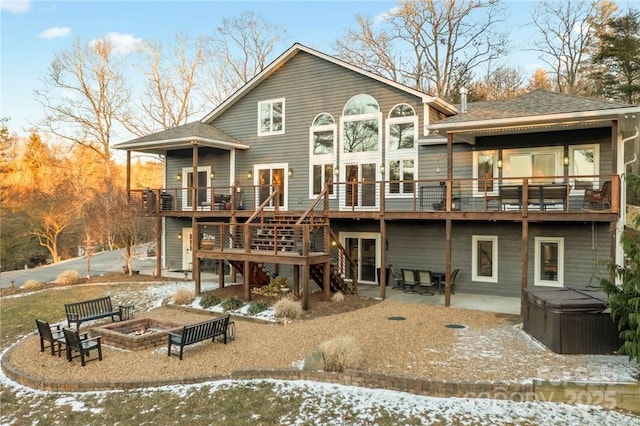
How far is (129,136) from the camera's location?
32.5 meters

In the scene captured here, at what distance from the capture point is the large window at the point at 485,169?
1437 cm

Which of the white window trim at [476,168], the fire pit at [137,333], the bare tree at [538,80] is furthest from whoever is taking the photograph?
the bare tree at [538,80]

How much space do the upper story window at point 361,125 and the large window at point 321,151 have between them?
0.57 meters

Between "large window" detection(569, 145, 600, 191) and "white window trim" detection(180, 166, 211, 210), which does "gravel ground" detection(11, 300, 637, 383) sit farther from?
"white window trim" detection(180, 166, 211, 210)

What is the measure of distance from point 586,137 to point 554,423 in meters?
10.2

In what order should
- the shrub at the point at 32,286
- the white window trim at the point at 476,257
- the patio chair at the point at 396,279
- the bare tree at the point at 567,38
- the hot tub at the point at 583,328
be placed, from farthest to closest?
the bare tree at the point at 567,38 < the shrub at the point at 32,286 < the patio chair at the point at 396,279 < the white window trim at the point at 476,257 < the hot tub at the point at 583,328

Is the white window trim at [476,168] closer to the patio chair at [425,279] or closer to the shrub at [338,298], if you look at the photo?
the patio chair at [425,279]

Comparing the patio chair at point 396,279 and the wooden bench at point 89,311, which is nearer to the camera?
the wooden bench at point 89,311

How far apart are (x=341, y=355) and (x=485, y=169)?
379 inches

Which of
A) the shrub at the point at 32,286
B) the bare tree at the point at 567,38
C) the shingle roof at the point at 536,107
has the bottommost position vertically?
the shrub at the point at 32,286

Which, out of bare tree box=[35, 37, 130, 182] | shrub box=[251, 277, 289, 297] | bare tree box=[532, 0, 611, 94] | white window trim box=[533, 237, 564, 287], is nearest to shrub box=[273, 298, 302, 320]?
shrub box=[251, 277, 289, 297]

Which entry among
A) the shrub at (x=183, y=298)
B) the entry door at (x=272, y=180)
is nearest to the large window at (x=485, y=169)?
the entry door at (x=272, y=180)

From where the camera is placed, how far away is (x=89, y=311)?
1219 centimetres

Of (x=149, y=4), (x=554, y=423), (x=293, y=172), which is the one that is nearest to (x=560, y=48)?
(x=293, y=172)
